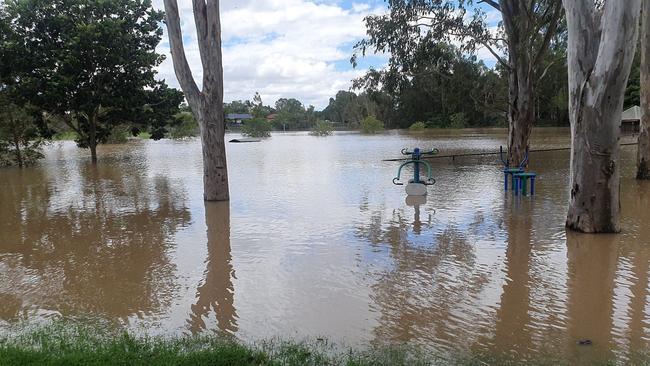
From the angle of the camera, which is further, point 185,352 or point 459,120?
point 459,120

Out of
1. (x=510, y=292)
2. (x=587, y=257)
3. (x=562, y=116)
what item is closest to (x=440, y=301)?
(x=510, y=292)

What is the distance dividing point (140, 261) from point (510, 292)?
4619 millimetres

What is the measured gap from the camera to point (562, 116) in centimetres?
6650

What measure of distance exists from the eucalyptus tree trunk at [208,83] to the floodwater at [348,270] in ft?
2.85

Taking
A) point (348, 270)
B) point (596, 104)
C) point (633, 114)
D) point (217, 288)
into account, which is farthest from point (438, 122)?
point (217, 288)

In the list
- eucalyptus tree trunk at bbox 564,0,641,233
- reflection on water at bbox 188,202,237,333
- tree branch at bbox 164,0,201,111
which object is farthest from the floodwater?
tree branch at bbox 164,0,201,111

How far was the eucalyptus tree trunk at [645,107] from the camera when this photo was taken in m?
13.6

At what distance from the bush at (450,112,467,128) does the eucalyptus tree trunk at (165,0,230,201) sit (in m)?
64.0

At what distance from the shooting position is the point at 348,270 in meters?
6.27

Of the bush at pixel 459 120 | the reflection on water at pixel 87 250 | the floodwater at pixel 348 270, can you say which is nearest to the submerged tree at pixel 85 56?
the reflection on water at pixel 87 250

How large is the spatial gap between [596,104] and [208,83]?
7.77 metres

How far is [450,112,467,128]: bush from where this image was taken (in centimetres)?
7188

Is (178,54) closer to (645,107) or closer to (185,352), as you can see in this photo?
(185,352)

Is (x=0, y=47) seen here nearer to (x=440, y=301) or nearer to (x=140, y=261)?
(x=140, y=261)
